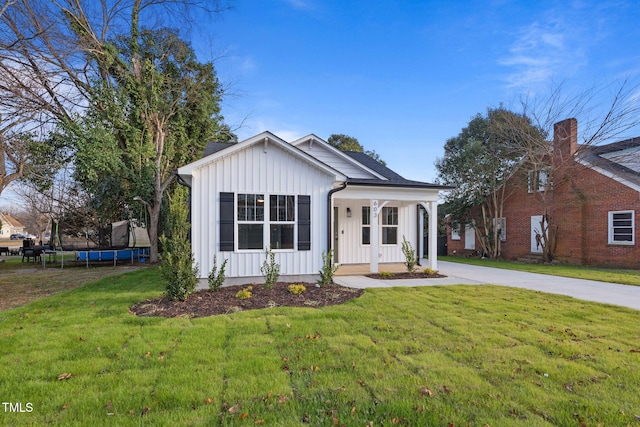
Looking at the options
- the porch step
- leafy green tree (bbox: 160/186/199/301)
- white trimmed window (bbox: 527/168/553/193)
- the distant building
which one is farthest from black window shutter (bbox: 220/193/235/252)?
the distant building

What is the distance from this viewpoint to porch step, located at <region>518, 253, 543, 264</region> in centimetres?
1723

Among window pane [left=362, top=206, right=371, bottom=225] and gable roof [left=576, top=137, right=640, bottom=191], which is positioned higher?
gable roof [left=576, top=137, right=640, bottom=191]

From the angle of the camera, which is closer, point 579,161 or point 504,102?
point 579,161

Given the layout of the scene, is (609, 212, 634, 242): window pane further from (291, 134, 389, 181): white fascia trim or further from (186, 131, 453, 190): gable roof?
(291, 134, 389, 181): white fascia trim

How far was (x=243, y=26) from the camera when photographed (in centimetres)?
1372

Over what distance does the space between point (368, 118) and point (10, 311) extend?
52.9 feet

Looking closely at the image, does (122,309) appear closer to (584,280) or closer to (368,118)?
(584,280)

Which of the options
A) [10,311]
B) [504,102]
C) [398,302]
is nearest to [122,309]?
[10,311]

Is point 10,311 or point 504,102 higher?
point 504,102

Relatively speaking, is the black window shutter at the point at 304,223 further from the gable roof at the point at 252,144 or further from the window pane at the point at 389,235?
the window pane at the point at 389,235

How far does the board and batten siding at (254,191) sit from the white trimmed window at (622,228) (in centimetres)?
1353

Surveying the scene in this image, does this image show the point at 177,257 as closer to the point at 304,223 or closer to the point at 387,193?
the point at 304,223

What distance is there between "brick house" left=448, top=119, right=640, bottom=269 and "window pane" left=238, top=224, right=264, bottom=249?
14.4 meters

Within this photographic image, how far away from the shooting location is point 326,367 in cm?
358
